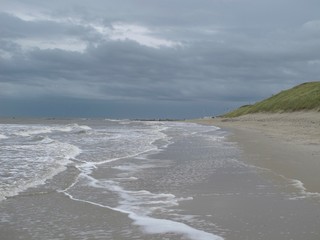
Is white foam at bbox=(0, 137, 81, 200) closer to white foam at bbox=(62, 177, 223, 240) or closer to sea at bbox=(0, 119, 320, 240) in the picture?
sea at bbox=(0, 119, 320, 240)

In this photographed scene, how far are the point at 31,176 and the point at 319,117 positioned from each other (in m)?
44.7

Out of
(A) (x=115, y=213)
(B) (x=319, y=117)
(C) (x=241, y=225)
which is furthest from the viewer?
(B) (x=319, y=117)

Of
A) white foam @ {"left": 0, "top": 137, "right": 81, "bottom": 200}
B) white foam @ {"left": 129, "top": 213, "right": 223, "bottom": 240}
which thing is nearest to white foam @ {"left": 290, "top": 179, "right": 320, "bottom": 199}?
white foam @ {"left": 129, "top": 213, "right": 223, "bottom": 240}

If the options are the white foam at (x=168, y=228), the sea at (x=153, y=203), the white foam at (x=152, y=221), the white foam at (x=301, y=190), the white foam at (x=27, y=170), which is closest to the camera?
the white foam at (x=168, y=228)

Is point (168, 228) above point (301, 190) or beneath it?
beneath

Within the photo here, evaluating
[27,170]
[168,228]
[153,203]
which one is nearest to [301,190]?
[153,203]

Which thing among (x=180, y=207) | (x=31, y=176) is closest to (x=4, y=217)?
(x=180, y=207)

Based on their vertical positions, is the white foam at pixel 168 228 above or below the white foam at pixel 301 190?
below

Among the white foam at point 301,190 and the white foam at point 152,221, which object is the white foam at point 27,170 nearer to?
the white foam at point 152,221

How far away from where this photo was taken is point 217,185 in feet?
39.8

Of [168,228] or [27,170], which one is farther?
[27,170]

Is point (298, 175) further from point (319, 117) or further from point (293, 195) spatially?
point (319, 117)

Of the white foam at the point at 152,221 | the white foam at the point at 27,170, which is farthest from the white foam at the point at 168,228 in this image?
the white foam at the point at 27,170

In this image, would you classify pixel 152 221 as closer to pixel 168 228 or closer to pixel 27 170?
pixel 168 228
